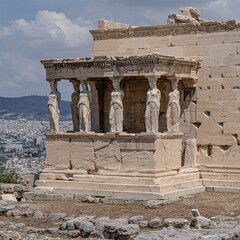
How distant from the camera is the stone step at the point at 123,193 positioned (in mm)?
20094

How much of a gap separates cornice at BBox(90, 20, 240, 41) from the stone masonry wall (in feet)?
0.37

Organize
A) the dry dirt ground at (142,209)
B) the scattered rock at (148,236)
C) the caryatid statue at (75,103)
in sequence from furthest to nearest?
1. the caryatid statue at (75,103)
2. the dry dirt ground at (142,209)
3. the scattered rock at (148,236)

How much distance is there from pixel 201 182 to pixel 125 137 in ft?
9.12

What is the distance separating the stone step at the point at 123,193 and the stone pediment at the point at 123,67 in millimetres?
3111

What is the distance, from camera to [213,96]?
2186cm

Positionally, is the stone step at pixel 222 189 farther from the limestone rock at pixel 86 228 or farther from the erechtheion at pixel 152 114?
the limestone rock at pixel 86 228

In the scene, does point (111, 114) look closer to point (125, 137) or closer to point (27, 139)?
point (125, 137)

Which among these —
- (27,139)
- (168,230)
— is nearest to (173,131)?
(168,230)

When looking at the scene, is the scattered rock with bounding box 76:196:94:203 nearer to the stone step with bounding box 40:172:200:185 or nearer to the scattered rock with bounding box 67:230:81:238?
the stone step with bounding box 40:172:200:185

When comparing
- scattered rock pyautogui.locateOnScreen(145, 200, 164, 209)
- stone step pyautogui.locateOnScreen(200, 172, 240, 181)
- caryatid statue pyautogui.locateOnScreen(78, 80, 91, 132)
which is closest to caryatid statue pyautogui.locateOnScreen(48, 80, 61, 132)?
caryatid statue pyautogui.locateOnScreen(78, 80, 91, 132)

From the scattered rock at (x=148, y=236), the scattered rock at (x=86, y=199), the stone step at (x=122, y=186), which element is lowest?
the scattered rock at (x=148, y=236)

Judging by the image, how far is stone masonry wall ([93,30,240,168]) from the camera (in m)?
21.6

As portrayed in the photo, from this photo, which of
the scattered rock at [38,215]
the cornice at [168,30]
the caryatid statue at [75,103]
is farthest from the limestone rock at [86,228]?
the cornice at [168,30]

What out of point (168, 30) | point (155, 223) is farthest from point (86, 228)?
point (168, 30)
